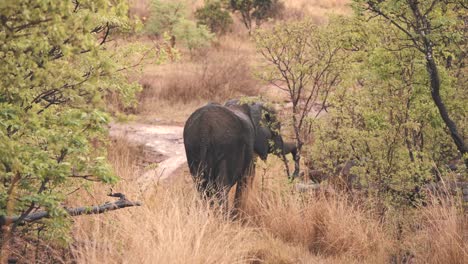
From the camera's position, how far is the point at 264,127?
8.41 m

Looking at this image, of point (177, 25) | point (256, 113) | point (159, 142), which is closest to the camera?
point (256, 113)

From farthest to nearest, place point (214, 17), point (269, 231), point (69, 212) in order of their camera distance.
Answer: point (214, 17) → point (269, 231) → point (69, 212)

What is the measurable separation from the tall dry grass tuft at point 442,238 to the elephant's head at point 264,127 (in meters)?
2.37

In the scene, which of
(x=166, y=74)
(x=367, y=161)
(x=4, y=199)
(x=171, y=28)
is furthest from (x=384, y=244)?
(x=171, y=28)

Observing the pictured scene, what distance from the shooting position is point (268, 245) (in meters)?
6.28

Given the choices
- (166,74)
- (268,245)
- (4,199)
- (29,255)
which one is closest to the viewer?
(4,199)

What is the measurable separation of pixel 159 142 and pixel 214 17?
40.0 ft

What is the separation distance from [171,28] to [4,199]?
19396 mm

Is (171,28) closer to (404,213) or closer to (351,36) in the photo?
(351,36)

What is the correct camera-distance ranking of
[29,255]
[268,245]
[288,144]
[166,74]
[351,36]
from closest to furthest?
1. [29,255]
2. [268,245]
3. [351,36]
4. [288,144]
5. [166,74]

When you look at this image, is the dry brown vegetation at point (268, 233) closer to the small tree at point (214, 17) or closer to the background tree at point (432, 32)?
the background tree at point (432, 32)

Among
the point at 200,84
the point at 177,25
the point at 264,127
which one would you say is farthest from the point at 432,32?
the point at 177,25

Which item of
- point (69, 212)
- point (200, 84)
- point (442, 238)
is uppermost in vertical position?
point (69, 212)

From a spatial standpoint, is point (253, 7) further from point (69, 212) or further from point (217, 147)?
point (69, 212)
